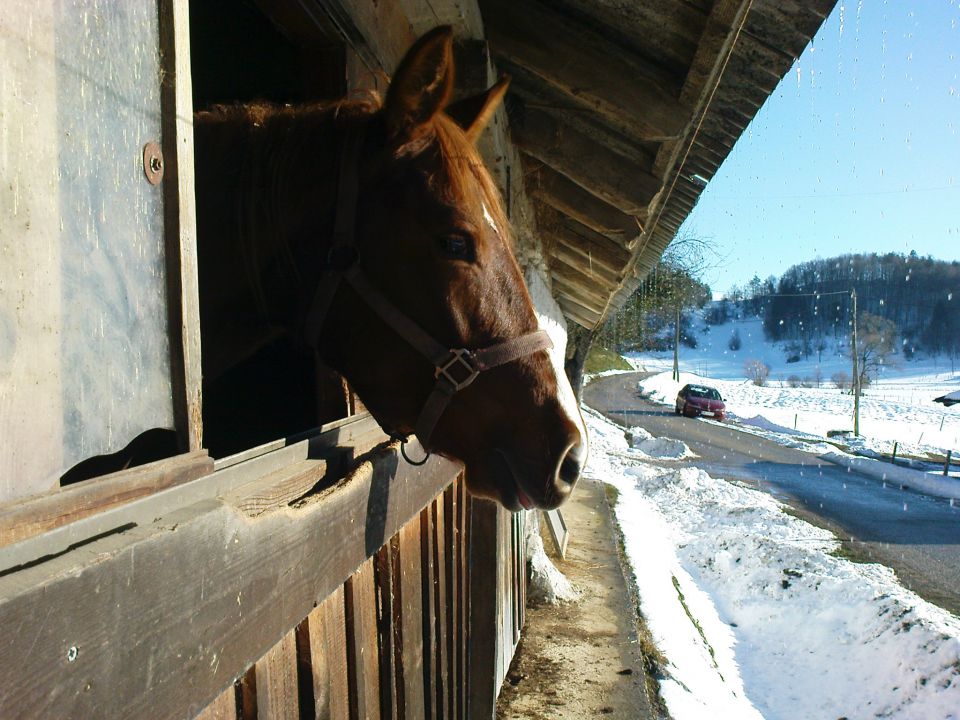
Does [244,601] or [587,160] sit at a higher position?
[587,160]

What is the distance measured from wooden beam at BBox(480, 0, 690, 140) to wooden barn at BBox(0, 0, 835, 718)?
1 cm

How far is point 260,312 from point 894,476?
19286mm

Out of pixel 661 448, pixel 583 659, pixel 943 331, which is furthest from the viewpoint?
pixel 943 331

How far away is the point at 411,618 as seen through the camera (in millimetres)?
2301

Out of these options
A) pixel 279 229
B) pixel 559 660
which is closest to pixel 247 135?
pixel 279 229

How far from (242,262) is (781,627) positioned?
6914 mm

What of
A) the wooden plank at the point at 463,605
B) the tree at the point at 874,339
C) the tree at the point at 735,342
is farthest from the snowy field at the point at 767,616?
the tree at the point at 735,342

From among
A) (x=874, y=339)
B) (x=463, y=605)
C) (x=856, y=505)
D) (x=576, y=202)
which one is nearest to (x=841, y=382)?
(x=874, y=339)

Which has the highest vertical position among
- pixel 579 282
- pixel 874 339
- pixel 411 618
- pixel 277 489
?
pixel 579 282

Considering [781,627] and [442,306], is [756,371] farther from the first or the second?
[442,306]

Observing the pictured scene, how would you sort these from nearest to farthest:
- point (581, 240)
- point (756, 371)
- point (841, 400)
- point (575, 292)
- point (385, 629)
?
point (385, 629)
point (581, 240)
point (575, 292)
point (841, 400)
point (756, 371)

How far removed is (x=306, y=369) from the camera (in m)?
2.44

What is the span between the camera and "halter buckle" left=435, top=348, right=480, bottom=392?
5.42 ft

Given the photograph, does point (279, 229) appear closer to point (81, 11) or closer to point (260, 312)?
point (260, 312)
